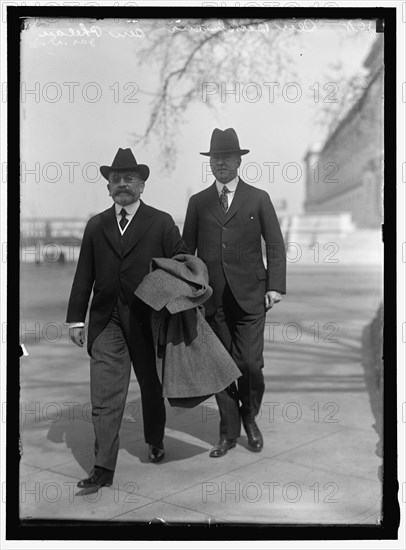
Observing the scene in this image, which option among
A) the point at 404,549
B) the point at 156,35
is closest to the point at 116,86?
the point at 156,35

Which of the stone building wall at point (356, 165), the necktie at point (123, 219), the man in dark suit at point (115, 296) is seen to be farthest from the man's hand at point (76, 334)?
the stone building wall at point (356, 165)

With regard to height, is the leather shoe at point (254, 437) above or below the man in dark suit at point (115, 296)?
below

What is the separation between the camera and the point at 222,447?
6105mm

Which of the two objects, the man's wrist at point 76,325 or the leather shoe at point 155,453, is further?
the leather shoe at point 155,453

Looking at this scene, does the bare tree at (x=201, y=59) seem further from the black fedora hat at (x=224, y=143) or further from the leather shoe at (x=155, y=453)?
the leather shoe at (x=155, y=453)

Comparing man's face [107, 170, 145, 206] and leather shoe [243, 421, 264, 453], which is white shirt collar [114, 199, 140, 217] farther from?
leather shoe [243, 421, 264, 453]

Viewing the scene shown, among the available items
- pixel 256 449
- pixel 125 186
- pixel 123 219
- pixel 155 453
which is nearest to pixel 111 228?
pixel 123 219

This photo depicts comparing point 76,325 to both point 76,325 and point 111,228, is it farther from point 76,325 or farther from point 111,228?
point 111,228

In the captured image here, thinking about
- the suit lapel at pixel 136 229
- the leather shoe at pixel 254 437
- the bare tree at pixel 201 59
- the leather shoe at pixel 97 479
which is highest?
the bare tree at pixel 201 59

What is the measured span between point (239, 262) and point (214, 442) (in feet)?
3.73

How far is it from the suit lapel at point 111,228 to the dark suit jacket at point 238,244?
17.8 inches

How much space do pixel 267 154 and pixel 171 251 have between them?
77 centimetres

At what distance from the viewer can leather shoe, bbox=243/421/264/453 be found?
240 inches

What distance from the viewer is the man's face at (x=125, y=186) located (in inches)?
222
